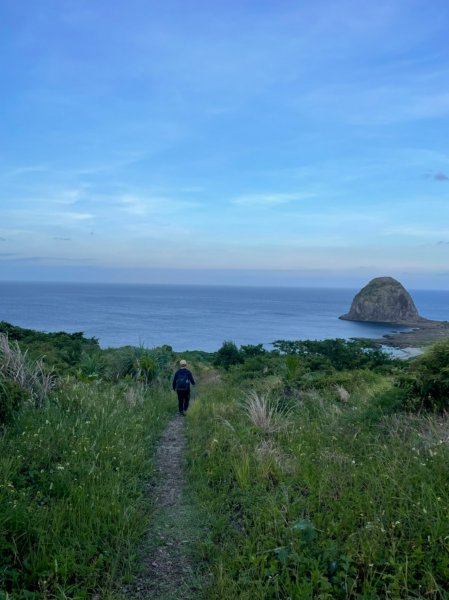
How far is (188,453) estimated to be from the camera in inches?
301

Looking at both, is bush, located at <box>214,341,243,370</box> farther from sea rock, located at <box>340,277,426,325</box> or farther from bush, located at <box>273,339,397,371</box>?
sea rock, located at <box>340,277,426,325</box>

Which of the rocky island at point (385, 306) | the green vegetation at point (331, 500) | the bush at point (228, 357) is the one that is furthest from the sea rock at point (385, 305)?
the green vegetation at point (331, 500)

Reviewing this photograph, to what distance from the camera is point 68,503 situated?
484 centimetres

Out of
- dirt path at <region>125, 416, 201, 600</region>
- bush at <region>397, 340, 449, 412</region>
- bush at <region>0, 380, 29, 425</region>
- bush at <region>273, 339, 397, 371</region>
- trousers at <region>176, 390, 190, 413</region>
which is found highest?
bush at <region>397, 340, 449, 412</region>

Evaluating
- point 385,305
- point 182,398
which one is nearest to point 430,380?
point 182,398

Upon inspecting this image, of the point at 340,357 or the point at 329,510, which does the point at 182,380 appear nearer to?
the point at 329,510

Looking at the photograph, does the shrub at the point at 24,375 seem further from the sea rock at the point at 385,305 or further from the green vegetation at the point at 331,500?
the sea rock at the point at 385,305

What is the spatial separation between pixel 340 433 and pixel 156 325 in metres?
82.9

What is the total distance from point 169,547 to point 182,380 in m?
7.78

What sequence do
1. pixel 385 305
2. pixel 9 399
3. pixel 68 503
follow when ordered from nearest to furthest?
pixel 68 503
pixel 9 399
pixel 385 305

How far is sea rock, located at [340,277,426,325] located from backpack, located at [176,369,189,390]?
113797 millimetres

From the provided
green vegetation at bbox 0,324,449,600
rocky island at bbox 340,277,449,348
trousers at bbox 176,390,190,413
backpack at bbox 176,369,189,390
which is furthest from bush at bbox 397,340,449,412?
rocky island at bbox 340,277,449,348

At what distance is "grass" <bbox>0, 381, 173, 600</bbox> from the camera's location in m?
3.87

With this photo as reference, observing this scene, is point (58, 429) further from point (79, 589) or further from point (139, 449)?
point (79, 589)
